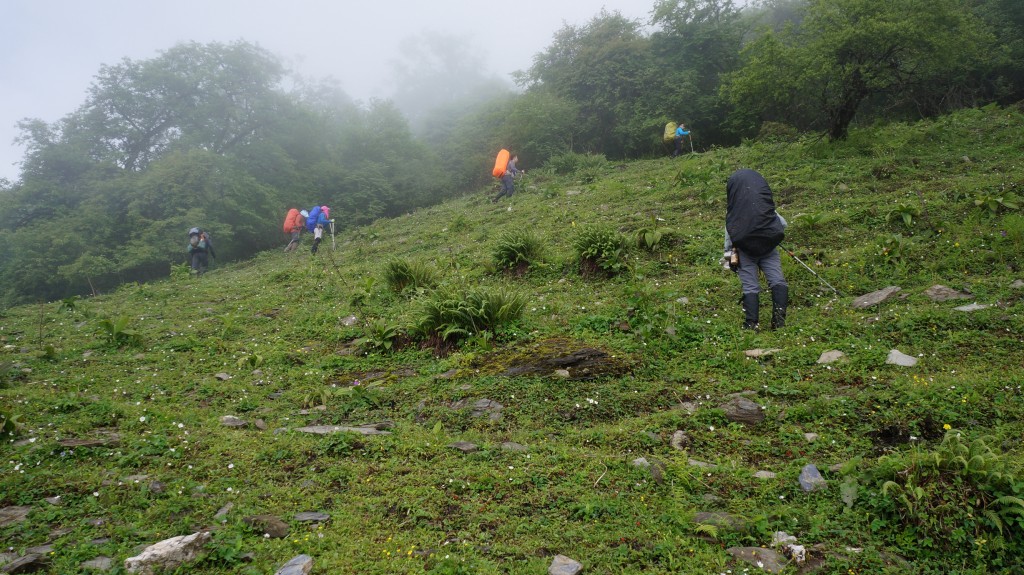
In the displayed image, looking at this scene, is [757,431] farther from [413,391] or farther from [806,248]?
[806,248]

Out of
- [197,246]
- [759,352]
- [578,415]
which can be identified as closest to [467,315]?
[578,415]

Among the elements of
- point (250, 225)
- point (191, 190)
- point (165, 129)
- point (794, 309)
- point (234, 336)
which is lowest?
point (794, 309)

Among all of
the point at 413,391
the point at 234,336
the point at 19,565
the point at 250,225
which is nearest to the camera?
the point at 19,565

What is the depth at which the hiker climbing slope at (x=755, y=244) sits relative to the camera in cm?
704

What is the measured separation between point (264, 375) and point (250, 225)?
24.0 m

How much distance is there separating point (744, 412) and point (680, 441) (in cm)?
78

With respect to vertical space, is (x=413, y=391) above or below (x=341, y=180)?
below

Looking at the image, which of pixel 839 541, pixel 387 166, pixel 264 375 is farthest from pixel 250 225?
pixel 839 541

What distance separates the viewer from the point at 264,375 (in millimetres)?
7297

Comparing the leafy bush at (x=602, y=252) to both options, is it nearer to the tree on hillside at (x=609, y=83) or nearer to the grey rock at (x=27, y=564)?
the grey rock at (x=27, y=564)

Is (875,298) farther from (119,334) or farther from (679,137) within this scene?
(679,137)

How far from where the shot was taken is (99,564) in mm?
3203

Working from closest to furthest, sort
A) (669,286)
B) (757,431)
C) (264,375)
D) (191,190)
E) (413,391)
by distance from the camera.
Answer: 1. (757,431)
2. (413,391)
3. (264,375)
4. (669,286)
5. (191,190)

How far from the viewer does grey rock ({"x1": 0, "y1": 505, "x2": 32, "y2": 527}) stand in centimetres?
362
